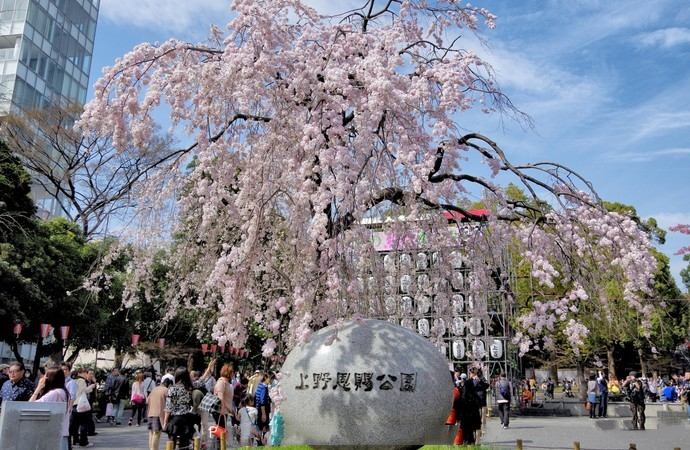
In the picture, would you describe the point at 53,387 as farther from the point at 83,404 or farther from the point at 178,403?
the point at 83,404

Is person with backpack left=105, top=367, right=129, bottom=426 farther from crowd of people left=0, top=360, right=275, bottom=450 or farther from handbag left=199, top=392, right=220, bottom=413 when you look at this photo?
handbag left=199, top=392, right=220, bottom=413

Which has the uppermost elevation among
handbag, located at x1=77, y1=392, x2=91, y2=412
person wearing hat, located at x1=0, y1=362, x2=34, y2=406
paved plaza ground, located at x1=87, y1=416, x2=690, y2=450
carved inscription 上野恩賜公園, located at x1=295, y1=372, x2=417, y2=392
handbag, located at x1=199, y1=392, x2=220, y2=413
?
carved inscription 上野恩賜公園, located at x1=295, y1=372, x2=417, y2=392

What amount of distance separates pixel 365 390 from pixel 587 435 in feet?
42.2

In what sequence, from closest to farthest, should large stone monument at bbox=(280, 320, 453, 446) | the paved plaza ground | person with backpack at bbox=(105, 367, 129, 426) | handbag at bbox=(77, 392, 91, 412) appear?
large stone monument at bbox=(280, 320, 453, 446) < handbag at bbox=(77, 392, 91, 412) < the paved plaza ground < person with backpack at bbox=(105, 367, 129, 426)

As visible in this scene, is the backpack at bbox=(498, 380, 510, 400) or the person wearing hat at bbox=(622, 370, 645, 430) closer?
the person wearing hat at bbox=(622, 370, 645, 430)

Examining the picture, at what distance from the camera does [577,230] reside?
1053 centimetres

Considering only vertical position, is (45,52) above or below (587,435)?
above

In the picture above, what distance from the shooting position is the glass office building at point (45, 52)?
3784 cm

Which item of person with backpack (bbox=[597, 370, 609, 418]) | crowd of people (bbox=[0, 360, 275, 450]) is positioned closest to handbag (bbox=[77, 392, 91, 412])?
crowd of people (bbox=[0, 360, 275, 450])

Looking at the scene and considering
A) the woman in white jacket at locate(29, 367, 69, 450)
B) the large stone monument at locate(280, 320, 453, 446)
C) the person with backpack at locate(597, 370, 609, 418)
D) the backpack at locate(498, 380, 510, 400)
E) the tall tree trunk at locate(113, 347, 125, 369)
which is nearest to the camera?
the large stone monument at locate(280, 320, 453, 446)

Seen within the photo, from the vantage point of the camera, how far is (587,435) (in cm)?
1788

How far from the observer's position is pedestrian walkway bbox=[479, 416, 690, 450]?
15.1 metres

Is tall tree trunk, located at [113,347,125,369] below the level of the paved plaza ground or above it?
above

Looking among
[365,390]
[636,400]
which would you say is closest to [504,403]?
[636,400]
